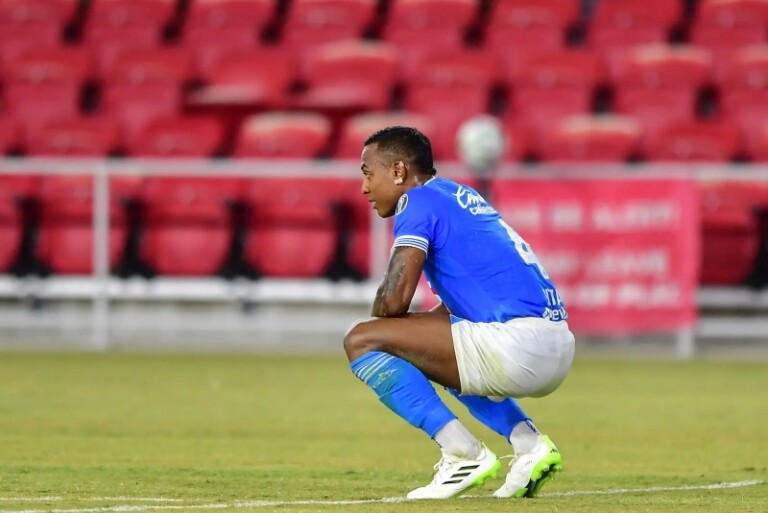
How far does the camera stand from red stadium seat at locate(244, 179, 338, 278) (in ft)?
47.5

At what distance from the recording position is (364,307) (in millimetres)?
14109

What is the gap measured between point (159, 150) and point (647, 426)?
307 inches

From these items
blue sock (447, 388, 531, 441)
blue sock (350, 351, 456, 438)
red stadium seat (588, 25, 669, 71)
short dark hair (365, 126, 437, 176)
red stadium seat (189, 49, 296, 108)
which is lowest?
blue sock (447, 388, 531, 441)

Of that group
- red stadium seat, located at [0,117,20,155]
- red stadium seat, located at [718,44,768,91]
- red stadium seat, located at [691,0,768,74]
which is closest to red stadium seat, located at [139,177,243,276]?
red stadium seat, located at [0,117,20,155]

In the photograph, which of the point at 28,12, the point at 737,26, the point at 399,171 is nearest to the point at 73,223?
the point at 28,12

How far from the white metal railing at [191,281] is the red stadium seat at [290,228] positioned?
15 centimetres

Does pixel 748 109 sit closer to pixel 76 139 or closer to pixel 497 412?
pixel 76 139

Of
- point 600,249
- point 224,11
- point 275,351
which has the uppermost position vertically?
point 224,11

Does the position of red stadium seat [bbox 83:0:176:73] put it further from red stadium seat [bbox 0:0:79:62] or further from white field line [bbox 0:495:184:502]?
white field line [bbox 0:495:184:502]

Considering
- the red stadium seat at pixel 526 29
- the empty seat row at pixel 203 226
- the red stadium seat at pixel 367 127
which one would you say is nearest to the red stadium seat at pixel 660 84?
the red stadium seat at pixel 526 29

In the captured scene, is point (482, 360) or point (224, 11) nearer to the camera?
point (482, 360)

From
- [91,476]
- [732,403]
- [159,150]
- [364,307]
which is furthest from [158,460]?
[159,150]

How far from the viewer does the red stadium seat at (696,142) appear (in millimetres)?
15195

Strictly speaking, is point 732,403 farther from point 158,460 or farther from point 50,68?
point 50,68
